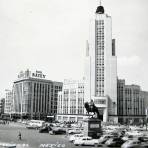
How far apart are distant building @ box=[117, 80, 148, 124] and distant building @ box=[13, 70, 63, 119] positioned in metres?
44.0

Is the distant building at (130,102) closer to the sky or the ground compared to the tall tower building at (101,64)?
closer to the ground

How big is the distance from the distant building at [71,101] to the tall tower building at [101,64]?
1145 cm

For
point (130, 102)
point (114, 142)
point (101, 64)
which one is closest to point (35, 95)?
point (101, 64)

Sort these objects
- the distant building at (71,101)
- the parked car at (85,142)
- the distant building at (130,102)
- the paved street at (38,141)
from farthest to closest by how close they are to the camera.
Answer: the distant building at (71,101) → the distant building at (130,102) → the parked car at (85,142) → the paved street at (38,141)

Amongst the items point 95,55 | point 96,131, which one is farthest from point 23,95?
point 96,131

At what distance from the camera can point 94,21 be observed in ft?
431

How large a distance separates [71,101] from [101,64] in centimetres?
2559

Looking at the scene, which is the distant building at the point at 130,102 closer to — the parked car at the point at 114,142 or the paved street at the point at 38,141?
the paved street at the point at 38,141

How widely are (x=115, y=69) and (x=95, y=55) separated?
10.3 meters

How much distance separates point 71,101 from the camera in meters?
144

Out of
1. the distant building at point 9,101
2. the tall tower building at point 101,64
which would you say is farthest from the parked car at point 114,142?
the distant building at point 9,101

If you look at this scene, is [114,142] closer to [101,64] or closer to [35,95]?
[101,64]

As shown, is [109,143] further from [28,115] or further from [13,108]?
[13,108]

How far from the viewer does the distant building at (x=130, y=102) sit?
13775 cm
